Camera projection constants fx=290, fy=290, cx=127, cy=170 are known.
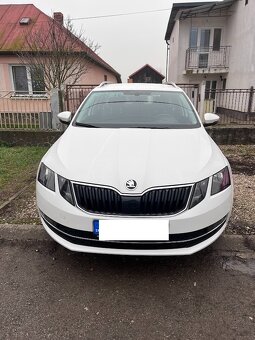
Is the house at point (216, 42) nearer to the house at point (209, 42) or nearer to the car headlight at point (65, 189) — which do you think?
the house at point (209, 42)

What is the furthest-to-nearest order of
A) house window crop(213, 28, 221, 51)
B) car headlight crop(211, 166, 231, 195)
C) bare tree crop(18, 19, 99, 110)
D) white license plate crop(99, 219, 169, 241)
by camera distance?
house window crop(213, 28, 221, 51) → bare tree crop(18, 19, 99, 110) → car headlight crop(211, 166, 231, 195) → white license plate crop(99, 219, 169, 241)

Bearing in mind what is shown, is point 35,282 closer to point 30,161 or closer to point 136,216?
point 136,216

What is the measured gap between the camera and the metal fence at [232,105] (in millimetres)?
7723

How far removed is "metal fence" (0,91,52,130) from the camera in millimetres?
7285

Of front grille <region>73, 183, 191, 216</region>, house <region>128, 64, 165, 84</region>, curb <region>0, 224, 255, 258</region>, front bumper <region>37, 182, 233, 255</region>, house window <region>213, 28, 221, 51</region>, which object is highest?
house window <region>213, 28, 221, 51</region>

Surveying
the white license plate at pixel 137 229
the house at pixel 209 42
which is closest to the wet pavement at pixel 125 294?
the white license plate at pixel 137 229

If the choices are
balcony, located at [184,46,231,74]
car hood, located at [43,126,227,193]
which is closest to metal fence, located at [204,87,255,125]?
car hood, located at [43,126,227,193]

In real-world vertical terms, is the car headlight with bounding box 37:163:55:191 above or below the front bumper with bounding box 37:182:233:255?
above

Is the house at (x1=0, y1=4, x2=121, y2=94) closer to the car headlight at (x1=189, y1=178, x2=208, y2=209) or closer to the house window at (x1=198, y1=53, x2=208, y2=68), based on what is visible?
the house window at (x1=198, y1=53, x2=208, y2=68)

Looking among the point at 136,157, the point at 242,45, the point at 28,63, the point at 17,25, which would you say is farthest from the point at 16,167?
the point at 242,45

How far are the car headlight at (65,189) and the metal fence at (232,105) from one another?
6.21m

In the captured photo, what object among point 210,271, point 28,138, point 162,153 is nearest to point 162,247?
point 210,271

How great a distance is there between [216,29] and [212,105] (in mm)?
12578

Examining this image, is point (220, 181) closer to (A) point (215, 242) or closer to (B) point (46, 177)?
(A) point (215, 242)
